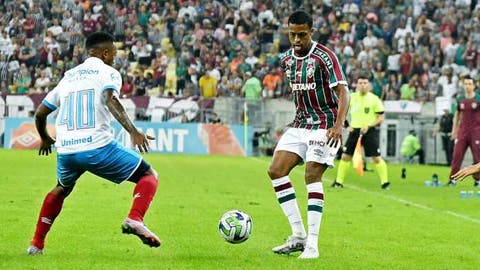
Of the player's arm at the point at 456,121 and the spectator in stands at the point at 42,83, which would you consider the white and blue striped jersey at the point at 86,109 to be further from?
the spectator in stands at the point at 42,83

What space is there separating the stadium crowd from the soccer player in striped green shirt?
82.1 feet

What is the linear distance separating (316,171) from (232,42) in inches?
1204

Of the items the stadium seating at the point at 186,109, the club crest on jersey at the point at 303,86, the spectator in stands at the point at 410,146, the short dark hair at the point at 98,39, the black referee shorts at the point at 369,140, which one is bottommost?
the spectator in stands at the point at 410,146

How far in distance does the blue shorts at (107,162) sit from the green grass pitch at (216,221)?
0.79m

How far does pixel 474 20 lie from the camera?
1537 inches

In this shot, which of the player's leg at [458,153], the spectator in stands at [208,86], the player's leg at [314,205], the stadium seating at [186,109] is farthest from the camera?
the spectator in stands at [208,86]

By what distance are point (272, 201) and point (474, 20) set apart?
23584mm

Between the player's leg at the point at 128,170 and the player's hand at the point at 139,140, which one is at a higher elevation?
the player's hand at the point at 139,140

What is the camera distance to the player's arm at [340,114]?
10.4 metres

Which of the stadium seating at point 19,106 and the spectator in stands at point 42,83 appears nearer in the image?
the stadium seating at point 19,106

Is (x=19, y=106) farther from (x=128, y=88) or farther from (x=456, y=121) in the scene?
(x=456, y=121)

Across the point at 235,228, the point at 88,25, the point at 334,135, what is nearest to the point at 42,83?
the point at 88,25

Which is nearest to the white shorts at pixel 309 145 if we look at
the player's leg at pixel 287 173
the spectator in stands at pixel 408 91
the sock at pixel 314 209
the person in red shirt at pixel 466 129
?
the player's leg at pixel 287 173

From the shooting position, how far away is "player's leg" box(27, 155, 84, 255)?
Result: 9.93m
